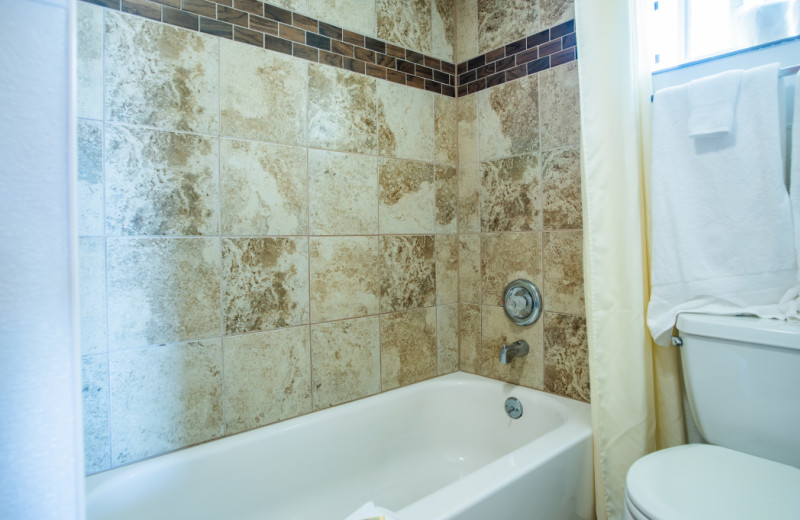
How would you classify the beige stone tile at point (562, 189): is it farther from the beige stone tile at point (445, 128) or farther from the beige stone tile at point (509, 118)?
the beige stone tile at point (445, 128)

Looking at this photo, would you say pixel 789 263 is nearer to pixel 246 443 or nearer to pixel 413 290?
pixel 413 290

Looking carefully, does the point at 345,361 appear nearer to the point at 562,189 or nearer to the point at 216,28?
the point at 562,189

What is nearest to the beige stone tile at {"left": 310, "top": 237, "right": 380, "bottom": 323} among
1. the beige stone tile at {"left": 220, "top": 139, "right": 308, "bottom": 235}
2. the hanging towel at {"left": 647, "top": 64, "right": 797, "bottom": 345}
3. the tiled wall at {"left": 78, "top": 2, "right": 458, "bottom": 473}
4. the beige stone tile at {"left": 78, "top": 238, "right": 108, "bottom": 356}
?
the tiled wall at {"left": 78, "top": 2, "right": 458, "bottom": 473}

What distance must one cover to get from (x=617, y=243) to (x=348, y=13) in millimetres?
1298

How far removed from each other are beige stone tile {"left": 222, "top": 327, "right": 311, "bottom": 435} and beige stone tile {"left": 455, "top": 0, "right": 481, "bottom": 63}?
57.7 inches

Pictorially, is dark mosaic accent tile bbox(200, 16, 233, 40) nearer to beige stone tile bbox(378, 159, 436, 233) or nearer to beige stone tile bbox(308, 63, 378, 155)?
beige stone tile bbox(308, 63, 378, 155)

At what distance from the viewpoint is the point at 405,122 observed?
1.83 meters

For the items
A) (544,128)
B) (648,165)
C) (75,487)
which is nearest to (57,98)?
(75,487)

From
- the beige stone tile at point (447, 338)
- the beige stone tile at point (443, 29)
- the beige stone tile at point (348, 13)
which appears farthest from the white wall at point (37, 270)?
the beige stone tile at point (443, 29)

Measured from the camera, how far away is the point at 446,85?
78.9 inches

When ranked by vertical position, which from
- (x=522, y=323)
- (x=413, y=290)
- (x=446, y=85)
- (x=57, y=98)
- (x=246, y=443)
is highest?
(x=446, y=85)

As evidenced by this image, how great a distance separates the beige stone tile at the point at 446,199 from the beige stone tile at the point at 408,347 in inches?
15.5

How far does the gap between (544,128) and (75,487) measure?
1.72m

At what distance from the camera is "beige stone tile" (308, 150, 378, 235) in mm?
1560
